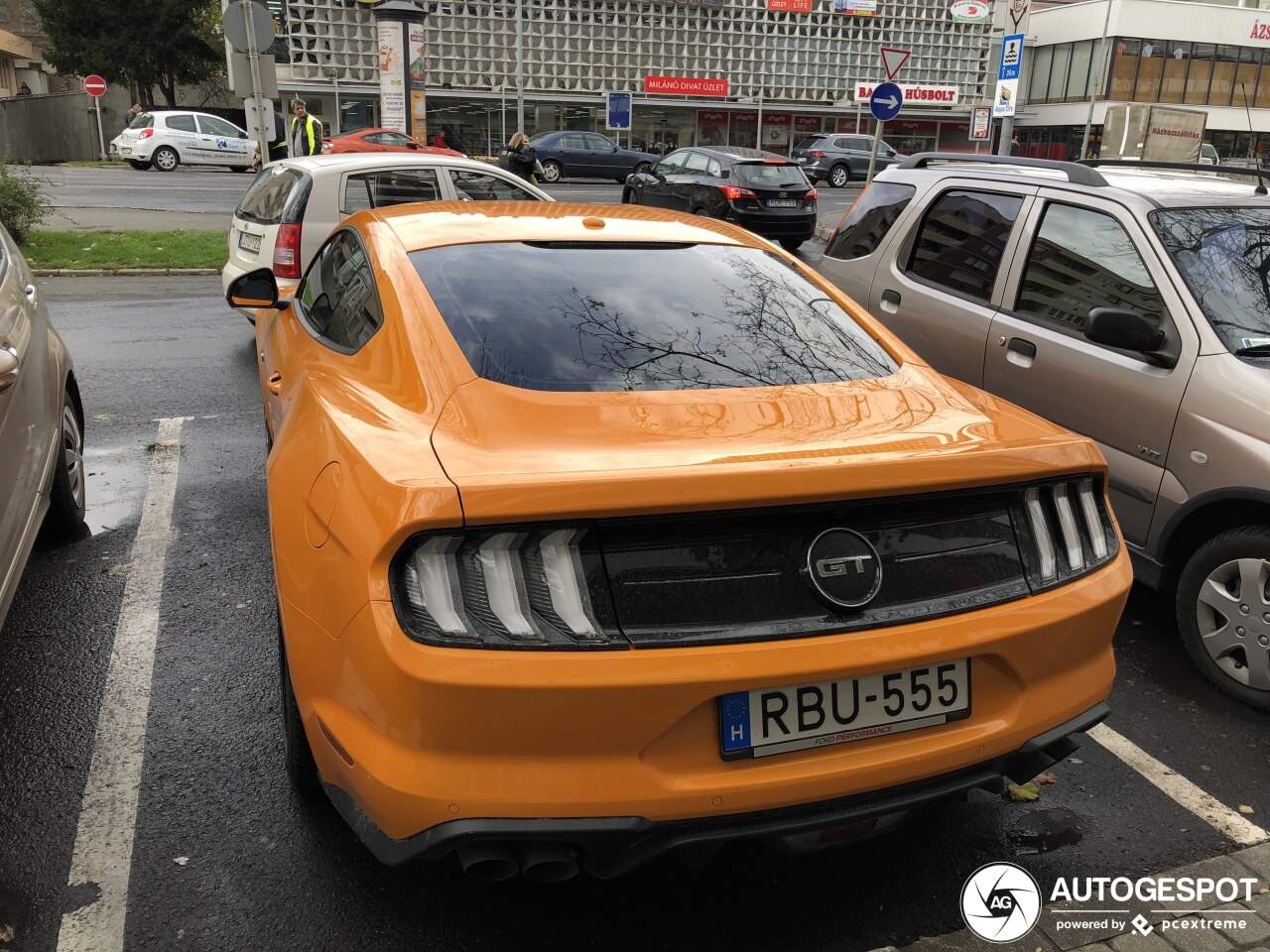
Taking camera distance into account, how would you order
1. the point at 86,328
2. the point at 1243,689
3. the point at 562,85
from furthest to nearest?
1. the point at 562,85
2. the point at 86,328
3. the point at 1243,689

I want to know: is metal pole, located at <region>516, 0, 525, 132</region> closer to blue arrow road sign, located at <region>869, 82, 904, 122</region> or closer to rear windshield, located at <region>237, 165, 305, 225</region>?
blue arrow road sign, located at <region>869, 82, 904, 122</region>

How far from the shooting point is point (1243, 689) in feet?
11.7

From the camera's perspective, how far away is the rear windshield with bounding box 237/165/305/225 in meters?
8.21

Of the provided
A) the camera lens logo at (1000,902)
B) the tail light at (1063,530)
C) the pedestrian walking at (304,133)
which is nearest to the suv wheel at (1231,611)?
the tail light at (1063,530)

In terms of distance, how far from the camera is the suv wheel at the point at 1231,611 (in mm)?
3471

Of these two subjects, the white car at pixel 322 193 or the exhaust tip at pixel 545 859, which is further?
the white car at pixel 322 193

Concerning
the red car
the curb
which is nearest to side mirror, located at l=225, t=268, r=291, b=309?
the curb

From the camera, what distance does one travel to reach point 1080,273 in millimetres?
4383

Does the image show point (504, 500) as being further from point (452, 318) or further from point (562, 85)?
point (562, 85)

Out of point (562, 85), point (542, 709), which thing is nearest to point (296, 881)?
point (542, 709)

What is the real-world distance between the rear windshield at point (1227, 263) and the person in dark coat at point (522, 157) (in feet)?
78.2

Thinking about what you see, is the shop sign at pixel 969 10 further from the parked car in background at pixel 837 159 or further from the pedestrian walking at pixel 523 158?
the pedestrian walking at pixel 523 158

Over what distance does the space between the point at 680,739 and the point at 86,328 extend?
29.7ft

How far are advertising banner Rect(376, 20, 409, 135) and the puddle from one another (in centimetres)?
2141
